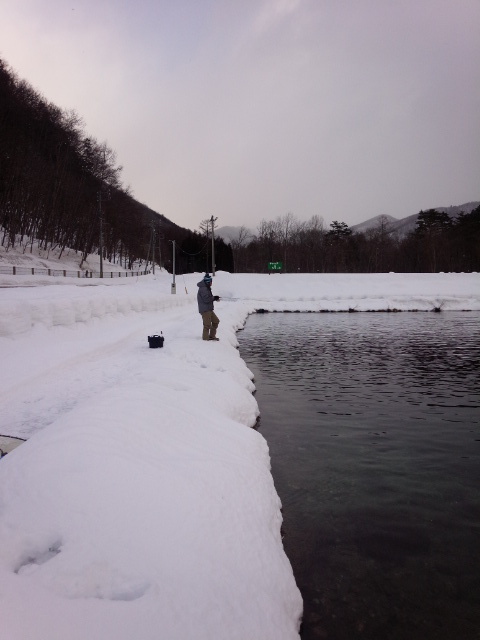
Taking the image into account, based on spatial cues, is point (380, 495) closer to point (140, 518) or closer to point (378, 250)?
point (140, 518)

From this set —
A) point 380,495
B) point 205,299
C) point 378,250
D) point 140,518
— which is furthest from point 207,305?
point 378,250

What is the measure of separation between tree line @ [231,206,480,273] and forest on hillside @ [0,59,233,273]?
30515mm

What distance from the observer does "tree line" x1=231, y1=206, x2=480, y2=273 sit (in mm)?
71688

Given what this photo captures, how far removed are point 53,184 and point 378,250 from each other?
192ft

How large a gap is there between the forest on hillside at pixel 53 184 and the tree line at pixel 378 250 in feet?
100

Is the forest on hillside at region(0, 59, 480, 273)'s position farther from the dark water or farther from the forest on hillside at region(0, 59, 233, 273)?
the dark water

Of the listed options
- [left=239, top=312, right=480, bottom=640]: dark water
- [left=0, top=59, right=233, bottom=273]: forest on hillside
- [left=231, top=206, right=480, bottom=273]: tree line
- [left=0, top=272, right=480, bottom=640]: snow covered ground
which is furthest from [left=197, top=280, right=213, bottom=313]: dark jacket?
[left=231, top=206, right=480, bottom=273]: tree line

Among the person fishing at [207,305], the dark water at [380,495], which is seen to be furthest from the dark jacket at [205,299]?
the dark water at [380,495]

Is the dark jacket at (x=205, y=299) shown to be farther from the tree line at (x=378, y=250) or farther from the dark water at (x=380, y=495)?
the tree line at (x=378, y=250)

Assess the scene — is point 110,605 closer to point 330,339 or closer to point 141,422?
point 141,422

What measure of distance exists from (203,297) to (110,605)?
10.2m

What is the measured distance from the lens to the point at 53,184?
49.0 metres

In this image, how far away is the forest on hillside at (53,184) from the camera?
142 feet

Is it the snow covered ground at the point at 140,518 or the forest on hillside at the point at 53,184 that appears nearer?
the snow covered ground at the point at 140,518
